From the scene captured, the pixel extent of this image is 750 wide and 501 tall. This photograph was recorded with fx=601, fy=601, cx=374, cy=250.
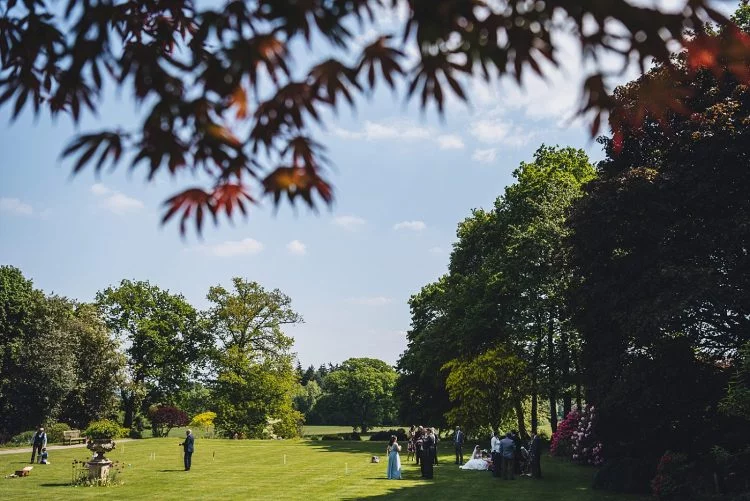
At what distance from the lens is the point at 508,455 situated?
82.4ft

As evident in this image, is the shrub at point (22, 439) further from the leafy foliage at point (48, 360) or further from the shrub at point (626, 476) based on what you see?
the shrub at point (626, 476)

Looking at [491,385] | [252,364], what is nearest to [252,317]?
[252,364]

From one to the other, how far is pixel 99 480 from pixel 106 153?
948 inches

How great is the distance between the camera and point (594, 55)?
11.0ft

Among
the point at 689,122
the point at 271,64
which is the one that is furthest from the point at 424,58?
the point at 689,122

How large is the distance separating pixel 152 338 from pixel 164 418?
8.76 m

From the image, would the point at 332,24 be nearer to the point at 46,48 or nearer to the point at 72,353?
the point at 46,48

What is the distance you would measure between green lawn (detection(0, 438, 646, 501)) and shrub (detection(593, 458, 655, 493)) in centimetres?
71

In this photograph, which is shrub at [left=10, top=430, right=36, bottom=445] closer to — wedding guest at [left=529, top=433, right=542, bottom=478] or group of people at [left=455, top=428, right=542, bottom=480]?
group of people at [left=455, top=428, right=542, bottom=480]

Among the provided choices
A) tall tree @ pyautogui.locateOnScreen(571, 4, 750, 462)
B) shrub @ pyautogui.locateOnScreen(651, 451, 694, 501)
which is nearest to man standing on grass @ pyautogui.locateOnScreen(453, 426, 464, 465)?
tall tree @ pyautogui.locateOnScreen(571, 4, 750, 462)

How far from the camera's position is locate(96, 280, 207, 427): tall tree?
6106cm

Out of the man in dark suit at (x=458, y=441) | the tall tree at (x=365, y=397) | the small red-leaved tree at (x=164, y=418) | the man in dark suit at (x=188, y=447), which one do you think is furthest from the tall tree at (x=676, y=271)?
the tall tree at (x=365, y=397)

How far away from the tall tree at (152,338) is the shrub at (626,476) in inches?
1880

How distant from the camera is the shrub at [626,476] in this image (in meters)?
20.8
